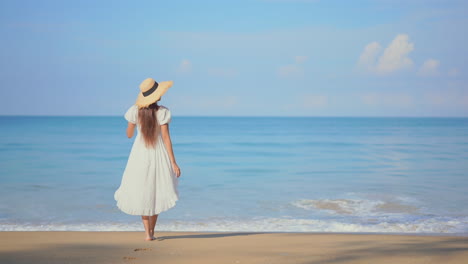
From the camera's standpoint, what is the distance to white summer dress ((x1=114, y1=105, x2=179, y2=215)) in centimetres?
480

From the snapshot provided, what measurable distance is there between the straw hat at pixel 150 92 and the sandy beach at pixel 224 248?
141 cm

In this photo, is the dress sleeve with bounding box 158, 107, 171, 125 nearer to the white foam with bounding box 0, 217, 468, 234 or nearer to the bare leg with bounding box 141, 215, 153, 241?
the bare leg with bounding box 141, 215, 153, 241

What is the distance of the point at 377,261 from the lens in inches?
164

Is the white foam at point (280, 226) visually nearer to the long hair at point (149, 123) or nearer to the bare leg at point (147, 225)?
the bare leg at point (147, 225)

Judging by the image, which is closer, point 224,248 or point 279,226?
point 224,248

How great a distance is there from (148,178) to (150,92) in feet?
2.77

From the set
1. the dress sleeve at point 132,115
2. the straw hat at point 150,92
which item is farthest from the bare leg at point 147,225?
the straw hat at point 150,92

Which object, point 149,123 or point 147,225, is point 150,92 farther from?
point 147,225

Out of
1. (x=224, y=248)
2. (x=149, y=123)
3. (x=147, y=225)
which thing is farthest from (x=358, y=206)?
(x=149, y=123)

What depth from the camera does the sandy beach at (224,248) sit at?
4238 millimetres

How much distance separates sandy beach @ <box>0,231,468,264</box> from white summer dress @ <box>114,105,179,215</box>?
41cm

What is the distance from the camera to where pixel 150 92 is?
4.80m

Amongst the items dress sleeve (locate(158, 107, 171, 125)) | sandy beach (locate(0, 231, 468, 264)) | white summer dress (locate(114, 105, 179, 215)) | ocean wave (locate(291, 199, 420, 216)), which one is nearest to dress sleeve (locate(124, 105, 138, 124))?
white summer dress (locate(114, 105, 179, 215))

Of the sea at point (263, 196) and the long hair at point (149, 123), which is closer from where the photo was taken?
the long hair at point (149, 123)
